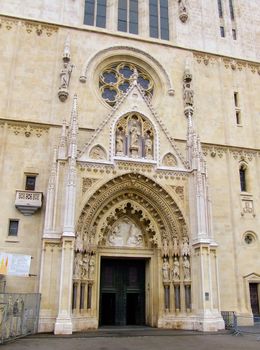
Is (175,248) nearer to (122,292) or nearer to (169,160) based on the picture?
(122,292)

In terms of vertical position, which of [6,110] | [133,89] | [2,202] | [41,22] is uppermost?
[41,22]

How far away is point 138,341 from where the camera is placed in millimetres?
13781

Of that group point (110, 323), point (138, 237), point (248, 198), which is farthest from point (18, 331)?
point (248, 198)

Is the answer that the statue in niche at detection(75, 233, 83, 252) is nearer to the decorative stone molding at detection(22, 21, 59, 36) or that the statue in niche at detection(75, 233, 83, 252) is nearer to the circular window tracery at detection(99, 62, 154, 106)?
the circular window tracery at detection(99, 62, 154, 106)

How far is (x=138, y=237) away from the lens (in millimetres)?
19797

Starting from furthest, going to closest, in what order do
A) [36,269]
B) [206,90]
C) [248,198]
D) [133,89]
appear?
1. [206,90]
2. [248,198]
3. [133,89]
4. [36,269]

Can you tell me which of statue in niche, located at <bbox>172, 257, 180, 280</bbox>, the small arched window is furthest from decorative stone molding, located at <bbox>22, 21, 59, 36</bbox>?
statue in niche, located at <bbox>172, 257, 180, 280</bbox>

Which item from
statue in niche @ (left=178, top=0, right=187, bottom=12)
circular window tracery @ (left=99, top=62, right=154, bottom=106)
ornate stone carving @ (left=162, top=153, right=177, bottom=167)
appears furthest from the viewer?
statue in niche @ (left=178, top=0, right=187, bottom=12)

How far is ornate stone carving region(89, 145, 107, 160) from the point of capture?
61.4 ft

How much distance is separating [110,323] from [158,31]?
1791 cm

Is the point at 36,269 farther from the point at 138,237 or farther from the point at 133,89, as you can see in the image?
the point at 133,89

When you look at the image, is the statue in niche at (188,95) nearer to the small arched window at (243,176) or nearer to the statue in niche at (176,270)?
the small arched window at (243,176)

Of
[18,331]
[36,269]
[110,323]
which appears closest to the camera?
[18,331]

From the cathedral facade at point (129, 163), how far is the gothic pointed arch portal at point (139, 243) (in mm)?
59
